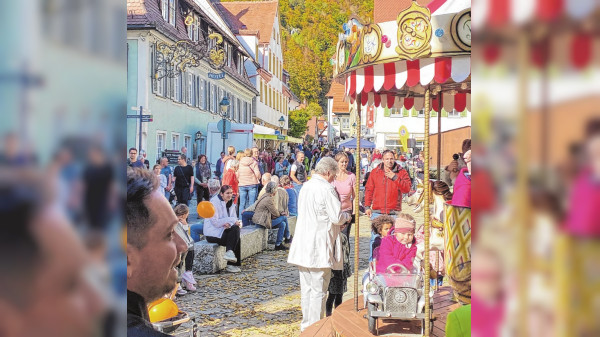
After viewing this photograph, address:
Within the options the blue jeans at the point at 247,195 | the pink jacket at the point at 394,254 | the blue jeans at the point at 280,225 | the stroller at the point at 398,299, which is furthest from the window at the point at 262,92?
the stroller at the point at 398,299

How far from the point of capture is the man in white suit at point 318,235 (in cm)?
523

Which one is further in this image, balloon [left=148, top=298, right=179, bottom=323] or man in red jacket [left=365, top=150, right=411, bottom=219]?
man in red jacket [left=365, top=150, right=411, bottom=219]

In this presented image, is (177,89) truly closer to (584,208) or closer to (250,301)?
(250,301)

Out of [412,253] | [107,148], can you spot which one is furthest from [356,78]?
[107,148]

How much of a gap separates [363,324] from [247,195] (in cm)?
789

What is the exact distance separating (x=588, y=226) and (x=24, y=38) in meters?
0.45

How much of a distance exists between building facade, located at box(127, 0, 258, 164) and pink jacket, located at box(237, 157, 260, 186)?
94.0 inches

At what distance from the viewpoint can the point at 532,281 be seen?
0.53m

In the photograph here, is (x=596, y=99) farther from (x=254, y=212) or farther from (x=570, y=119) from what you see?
(x=254, y=212)

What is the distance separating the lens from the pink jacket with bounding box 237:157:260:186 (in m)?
12.1

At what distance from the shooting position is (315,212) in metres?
5.24

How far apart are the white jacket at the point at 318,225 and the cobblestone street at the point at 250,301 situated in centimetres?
108

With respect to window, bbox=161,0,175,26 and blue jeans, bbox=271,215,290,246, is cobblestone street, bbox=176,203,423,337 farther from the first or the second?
window, bbox=161,0,175,26

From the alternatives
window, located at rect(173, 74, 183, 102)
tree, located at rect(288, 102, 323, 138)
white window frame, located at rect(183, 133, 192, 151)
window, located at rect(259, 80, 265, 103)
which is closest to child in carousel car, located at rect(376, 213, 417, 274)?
window, located at rect(173, 74, 183, 102)
